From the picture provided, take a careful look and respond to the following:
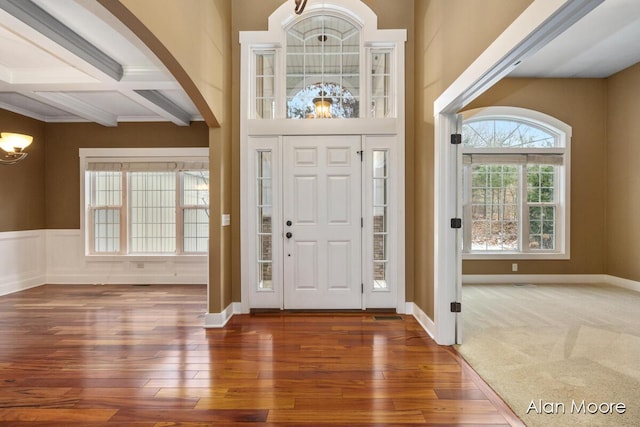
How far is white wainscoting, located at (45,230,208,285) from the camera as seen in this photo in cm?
601

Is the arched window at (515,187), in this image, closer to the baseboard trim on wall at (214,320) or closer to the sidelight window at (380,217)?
the sidelight window at (380,217)

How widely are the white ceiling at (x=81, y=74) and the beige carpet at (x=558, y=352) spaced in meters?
3.68

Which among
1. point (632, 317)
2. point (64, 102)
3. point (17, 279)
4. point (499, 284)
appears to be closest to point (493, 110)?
point (499, 284)

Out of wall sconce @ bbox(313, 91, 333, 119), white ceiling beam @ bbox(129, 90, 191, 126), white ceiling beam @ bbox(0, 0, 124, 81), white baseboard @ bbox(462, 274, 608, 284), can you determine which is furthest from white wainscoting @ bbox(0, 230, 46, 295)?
white baseboard @ bbox(462, 274, 608, 284)

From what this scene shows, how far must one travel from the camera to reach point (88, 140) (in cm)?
602

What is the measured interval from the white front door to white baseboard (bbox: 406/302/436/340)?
62 centimetres

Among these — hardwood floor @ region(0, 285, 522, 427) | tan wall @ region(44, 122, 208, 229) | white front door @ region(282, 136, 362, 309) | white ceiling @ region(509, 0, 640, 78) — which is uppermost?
white ceiling @ region(509, 0, 640, 78)

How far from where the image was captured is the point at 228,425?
6.81ft

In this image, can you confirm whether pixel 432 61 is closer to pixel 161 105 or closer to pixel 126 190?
pixel 161 105

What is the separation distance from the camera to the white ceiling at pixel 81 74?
2.81 meters

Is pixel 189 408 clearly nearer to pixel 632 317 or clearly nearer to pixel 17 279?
pixel 632 317

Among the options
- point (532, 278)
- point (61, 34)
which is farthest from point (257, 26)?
point (532, 278)

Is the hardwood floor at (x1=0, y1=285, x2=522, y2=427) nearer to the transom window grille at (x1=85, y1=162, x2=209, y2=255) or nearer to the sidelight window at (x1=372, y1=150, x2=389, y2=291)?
the sidelight window at (x1=372, y1=150, x2=389, y2=291)

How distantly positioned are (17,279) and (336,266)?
5.25 metres
